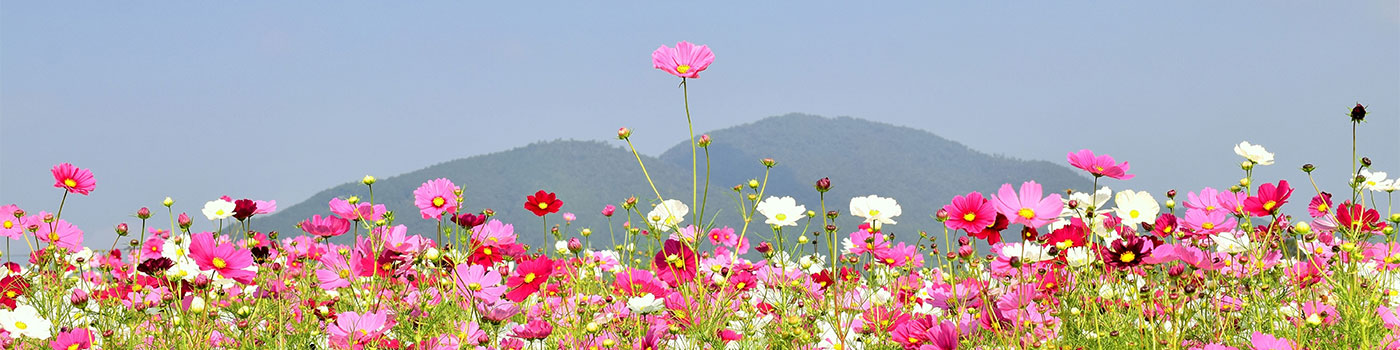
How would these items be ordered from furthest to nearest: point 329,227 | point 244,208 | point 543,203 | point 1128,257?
point 543,203
point 329,227
point 244,208
point 1128,257

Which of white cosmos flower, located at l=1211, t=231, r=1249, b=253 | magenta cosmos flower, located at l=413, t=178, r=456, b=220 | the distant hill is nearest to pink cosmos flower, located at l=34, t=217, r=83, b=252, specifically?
magenta cosmos flower, located at l=413, t=178, r=456, b=220

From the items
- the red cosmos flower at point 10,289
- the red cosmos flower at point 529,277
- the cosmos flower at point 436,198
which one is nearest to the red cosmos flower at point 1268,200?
the red cosmos flower at point 529,277

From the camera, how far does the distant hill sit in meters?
→ 79.0

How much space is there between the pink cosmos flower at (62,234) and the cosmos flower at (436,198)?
59.3 inches

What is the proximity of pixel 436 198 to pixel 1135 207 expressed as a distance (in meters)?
1.66

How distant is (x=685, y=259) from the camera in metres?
2.29

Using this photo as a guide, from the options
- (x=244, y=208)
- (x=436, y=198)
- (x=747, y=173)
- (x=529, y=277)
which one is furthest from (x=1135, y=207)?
(x=747, y=173)

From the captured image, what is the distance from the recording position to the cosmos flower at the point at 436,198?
7.26 ft

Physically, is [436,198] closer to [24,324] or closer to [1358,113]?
[24,324]

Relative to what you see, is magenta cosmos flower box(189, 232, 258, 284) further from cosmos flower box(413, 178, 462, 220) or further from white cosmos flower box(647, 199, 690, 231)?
white cosmos flower box(647, 199, 690, 231)

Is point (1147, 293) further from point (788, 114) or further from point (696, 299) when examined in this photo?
point (788, 114)

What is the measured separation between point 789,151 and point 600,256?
12133 centimetres

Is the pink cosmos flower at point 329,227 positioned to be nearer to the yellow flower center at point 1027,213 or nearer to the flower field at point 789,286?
the flower field at point 789,286

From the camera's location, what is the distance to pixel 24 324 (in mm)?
2041
